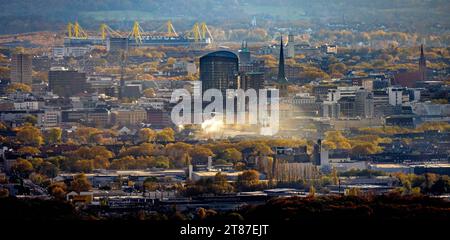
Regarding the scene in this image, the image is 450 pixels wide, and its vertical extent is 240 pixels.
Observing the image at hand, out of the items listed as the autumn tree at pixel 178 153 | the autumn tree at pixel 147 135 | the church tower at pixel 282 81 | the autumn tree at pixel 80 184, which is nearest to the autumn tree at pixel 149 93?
the church tower at pixel 282 81

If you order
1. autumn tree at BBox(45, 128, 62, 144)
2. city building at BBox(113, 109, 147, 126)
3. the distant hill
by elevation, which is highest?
the distant hill

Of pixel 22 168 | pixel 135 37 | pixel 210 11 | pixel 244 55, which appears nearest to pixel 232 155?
pixel 22 168

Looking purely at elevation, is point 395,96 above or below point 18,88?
below

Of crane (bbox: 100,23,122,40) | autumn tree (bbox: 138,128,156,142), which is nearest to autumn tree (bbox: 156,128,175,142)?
autumn tree (bbox: 138,128,156,142)

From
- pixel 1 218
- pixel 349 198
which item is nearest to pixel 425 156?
pixel 349 198

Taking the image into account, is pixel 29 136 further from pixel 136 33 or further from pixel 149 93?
pixel 136 33

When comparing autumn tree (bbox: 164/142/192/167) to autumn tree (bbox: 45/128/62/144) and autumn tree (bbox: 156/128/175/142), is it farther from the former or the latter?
autumn tree (bbox: 45/128/62/144)

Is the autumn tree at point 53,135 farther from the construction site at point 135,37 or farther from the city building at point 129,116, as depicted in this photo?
the construction site at point 135,37
